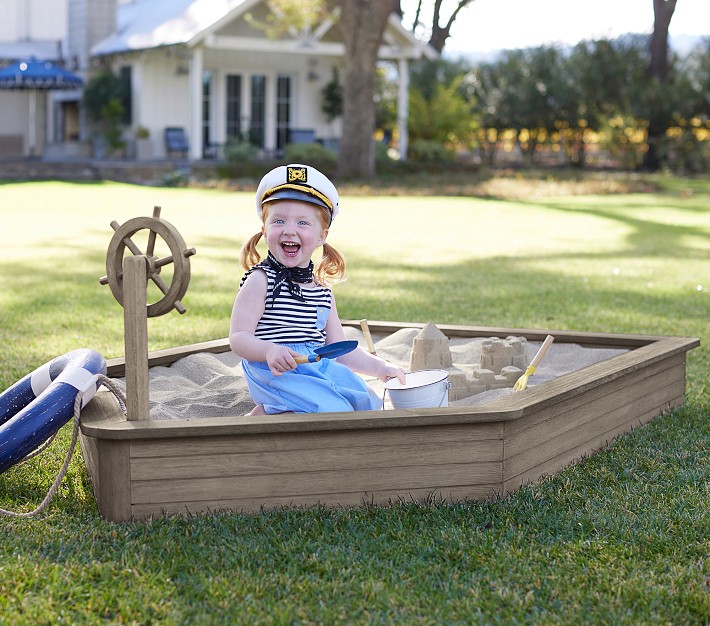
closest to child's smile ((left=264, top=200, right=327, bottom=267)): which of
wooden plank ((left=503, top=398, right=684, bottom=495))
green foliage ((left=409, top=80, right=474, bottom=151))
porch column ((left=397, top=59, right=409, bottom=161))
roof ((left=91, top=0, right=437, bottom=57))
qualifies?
wooden plank ((left=503, top=398, right=684, bottom=495))

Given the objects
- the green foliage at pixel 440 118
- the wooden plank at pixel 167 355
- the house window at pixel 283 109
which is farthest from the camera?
the green foliage at pixel 440 118

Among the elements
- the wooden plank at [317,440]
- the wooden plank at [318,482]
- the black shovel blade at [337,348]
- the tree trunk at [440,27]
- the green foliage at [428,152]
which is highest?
the tree trunk at [440,27]

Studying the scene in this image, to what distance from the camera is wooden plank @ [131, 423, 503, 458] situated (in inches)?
126

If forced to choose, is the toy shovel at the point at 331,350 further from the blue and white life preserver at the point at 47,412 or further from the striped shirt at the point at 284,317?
the blue and white life preserver at the point at 47,412

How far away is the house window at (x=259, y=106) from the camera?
85.5ft

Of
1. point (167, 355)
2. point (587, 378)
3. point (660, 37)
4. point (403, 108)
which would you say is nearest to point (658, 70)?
point (660, 37)

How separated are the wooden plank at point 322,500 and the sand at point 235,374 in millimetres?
524

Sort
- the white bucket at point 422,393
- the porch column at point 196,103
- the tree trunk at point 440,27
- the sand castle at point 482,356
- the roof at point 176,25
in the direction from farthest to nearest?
the tree trunk at point 440,27, the roof at point 176,25, the porch column at point 196,103, the sand castle at point 482,356, the white bucket at point 422,393

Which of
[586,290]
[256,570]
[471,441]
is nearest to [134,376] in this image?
[256,570]

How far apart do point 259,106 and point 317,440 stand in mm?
23666

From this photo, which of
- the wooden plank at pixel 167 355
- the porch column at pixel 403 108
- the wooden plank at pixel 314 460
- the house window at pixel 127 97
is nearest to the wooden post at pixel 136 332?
the wooden plank at pixel 314 460

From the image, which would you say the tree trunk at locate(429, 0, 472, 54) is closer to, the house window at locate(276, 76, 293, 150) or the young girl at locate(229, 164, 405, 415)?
the house window at locate(276, 76, 293, 150)

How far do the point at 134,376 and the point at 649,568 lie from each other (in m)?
1.66

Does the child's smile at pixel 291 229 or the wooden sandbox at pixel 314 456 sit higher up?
the child's smile at pixel 291 229
